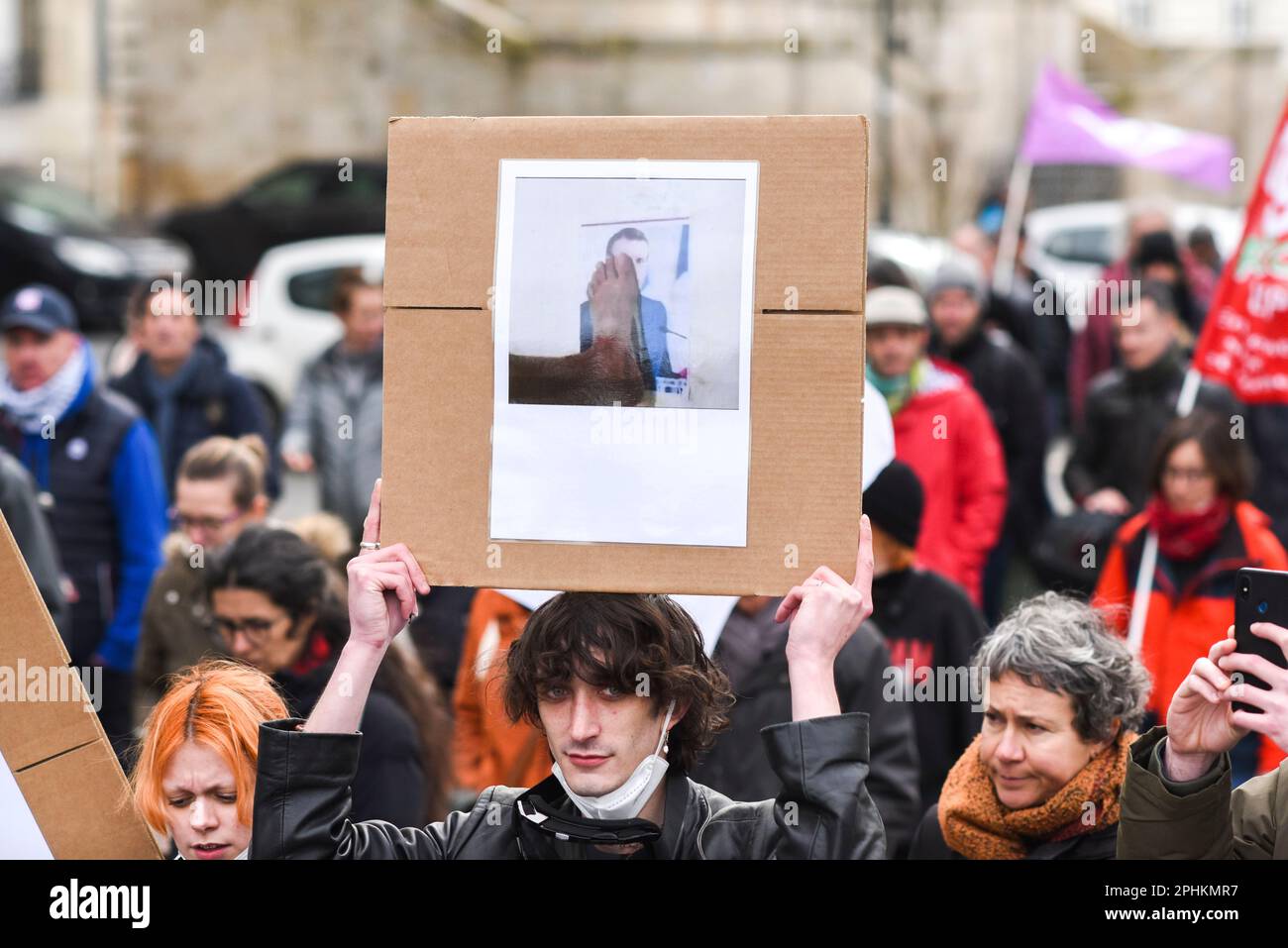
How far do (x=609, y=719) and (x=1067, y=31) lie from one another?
31.8 meters

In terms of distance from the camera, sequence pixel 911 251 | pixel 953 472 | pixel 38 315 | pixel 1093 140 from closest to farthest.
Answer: pixel 38 315
pixel 953 472
pixel 1093 140
pixel 911 251

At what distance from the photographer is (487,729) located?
18.0ft

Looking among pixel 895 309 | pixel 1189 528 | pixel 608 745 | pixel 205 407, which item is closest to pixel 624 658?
pixel 608 745

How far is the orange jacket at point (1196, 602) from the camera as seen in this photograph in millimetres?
5727

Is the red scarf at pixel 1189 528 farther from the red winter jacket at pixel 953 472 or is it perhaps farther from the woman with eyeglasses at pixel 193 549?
the woman with eyeglasses at pixel 193 549

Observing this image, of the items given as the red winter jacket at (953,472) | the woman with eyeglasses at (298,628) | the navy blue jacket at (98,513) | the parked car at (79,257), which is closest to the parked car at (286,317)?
the parked car at (79,257)

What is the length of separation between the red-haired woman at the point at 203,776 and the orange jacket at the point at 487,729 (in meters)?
1.82

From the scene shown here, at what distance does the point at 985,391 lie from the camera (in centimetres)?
854

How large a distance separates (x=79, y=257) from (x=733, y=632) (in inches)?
661

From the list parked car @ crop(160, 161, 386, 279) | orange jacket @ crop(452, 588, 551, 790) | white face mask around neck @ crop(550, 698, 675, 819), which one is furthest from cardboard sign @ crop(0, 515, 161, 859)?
parked car @ crop(160, 161, 386, 279)

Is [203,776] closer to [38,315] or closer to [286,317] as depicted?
[38,315]
